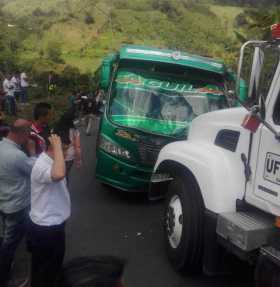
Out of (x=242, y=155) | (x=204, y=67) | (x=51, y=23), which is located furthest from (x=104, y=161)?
(x=51, y=23)

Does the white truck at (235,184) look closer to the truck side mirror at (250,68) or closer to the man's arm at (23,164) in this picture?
the truck side mirror at (250,68)

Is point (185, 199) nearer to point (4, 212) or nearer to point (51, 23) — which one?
point (4, 212)

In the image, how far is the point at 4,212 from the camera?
4.47 metres

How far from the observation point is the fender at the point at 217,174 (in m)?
4.34

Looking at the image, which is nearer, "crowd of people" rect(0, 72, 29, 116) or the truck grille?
the truck grille

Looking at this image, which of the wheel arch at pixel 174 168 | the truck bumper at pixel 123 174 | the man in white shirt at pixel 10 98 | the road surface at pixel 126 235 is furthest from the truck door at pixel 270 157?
the man in white shirt at pixel 10 98

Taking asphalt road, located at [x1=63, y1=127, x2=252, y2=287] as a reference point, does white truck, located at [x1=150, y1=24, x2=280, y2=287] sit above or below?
above

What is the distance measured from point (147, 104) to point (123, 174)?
46.6 inches

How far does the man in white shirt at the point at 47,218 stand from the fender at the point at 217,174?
1298 millimetres

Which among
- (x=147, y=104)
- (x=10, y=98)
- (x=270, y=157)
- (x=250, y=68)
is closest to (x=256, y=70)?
(x=250, y=68)

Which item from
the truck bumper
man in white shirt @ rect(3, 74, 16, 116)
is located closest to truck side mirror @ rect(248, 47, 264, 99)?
the truck bumper

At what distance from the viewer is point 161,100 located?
7.82 metres

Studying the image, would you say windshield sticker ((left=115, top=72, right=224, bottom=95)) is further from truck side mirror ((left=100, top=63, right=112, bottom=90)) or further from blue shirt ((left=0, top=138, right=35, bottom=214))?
blue shirt ((left=0, top=138, right=35, bottom=214))

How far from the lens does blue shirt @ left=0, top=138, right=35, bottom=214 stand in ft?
14.5
